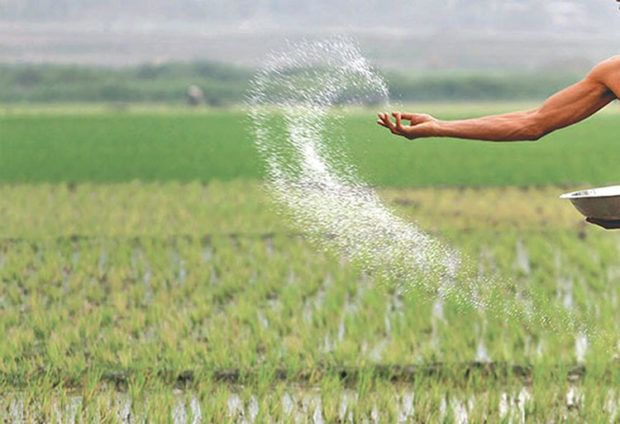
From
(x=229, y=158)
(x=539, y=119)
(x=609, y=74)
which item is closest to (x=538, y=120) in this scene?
(x=539, y=119)

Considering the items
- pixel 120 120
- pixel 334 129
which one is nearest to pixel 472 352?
pixel 334 129

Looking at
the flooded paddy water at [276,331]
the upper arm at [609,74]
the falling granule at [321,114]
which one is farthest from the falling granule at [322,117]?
the flooded paddy water at [276,331]

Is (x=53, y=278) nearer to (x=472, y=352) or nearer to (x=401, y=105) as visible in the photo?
(x=472, y=352)

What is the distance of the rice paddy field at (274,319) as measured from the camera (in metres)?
3.86

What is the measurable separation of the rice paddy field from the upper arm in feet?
2.76

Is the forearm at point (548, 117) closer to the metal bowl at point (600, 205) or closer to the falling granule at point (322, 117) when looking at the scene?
the metal bowl at point (600, 205)

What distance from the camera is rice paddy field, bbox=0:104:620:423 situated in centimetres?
386

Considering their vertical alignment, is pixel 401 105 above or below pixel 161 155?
above

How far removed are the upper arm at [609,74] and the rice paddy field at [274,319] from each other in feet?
2.76

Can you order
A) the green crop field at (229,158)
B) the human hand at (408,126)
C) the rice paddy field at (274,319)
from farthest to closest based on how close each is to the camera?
the green crop field at (229,158), the rice paddy field at (274,319), the human hand at (408,126)

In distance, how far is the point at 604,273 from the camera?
6.32m

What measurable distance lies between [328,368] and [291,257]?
8.76 ft

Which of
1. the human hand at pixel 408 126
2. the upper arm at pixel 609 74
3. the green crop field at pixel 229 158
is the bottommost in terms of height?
the green crop field at pixel 229 158

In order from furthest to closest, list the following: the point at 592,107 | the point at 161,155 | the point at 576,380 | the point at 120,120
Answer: the point at 120,120
the point at 161,155
the point at 576,380
the point at 592,107
